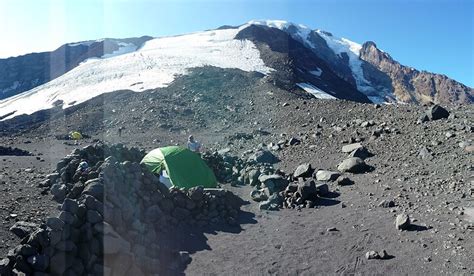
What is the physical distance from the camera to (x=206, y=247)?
10336mm

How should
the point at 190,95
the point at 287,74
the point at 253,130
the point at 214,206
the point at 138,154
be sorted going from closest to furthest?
the point at 214,206 → the point at 138,154 → the point at 253,130 → the point at 190,95 → the point at 287,74

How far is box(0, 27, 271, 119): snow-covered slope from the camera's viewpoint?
47969 millimetres

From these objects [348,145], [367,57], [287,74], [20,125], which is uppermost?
[367,57]

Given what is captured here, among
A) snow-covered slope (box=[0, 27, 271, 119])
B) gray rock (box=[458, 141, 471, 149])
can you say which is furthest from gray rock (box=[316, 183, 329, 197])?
snow-covered slope (box=[0, 27, 271, 119])

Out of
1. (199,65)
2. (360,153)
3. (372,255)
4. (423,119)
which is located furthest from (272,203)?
(199,65)

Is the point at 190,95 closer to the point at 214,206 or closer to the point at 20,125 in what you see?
the point at 20,125

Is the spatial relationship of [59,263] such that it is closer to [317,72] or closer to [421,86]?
[317,72]

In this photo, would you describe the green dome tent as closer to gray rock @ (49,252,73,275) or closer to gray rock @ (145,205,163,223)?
gray rock @ (145,205,163,223)

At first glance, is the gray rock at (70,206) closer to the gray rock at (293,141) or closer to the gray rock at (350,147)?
the gray rock at (350,147)

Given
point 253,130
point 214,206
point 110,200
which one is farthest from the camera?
point 253,130

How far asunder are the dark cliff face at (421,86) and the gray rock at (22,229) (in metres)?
108

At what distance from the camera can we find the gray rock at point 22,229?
9688 millimetres

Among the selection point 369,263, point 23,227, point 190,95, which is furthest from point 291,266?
point 190,95

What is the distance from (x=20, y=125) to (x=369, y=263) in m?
39.8
